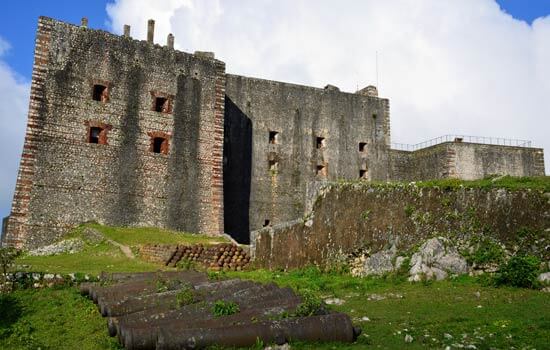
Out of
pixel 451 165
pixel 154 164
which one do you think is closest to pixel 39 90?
pixel 154 164

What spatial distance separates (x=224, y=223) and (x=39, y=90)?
10529 mm

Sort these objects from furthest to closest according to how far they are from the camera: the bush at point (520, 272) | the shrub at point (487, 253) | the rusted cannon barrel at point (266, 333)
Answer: the shrub at point (487, 253) < the bush at point (520, 272) < the rusted cannon barrel at point (266, 333)

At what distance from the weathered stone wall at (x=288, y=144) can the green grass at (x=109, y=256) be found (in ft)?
19.7

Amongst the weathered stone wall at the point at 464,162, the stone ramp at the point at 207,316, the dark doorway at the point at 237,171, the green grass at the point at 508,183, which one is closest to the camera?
the stone ramp at the point at 207,316

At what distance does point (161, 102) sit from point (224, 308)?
18.9 metres

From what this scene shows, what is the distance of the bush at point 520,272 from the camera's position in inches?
429

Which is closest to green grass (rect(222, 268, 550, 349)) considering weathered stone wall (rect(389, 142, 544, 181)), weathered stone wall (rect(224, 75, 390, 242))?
weathered stone wall (rect(224, 75, 390, 242))

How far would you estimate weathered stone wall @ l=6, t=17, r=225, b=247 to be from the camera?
23.3 m

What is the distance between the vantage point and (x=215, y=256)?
20.6 m

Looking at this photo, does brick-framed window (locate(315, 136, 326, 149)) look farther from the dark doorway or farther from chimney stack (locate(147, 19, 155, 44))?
chimney stack (locate(147, 19, 155, 44))

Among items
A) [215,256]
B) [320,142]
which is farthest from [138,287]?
[320,142]

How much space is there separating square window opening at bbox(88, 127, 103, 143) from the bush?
18.4 meters

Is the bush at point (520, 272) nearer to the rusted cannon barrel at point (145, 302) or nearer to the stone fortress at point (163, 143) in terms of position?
the rusted cannon barrel at point (145, 302)

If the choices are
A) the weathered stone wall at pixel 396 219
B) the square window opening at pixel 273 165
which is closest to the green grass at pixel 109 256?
the weathered stone wall at pixel 396 219
